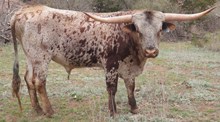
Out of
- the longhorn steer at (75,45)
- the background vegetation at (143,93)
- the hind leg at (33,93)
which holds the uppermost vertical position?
the longhorn steer at (75,45)

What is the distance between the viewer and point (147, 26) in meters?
6.20

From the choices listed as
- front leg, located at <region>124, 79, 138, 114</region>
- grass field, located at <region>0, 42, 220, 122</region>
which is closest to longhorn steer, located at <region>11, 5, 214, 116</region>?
front leg, located at <region>124, 79, 138, 114</region>

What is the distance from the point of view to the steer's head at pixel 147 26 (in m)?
6.06

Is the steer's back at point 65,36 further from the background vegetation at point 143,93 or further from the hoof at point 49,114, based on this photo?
the background vegetation at point 143,93

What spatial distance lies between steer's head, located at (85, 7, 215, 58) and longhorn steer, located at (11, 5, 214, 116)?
0.10ft

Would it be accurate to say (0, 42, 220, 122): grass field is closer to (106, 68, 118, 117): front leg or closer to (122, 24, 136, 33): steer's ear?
(106, 68, 118, 117): front leg

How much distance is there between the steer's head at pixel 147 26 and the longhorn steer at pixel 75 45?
0.10 ft

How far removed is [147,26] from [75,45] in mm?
1431

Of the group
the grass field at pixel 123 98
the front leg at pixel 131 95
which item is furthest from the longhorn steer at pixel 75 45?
the grass field at pixel 123 98

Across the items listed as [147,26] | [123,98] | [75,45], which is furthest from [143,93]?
[147,26]

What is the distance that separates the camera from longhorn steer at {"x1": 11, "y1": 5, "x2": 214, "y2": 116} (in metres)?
→ 6.75

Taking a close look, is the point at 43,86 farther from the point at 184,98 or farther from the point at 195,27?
→ the point at 195,27

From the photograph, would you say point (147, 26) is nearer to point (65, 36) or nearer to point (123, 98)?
point (65, 36)

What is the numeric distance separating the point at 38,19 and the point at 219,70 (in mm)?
8211
